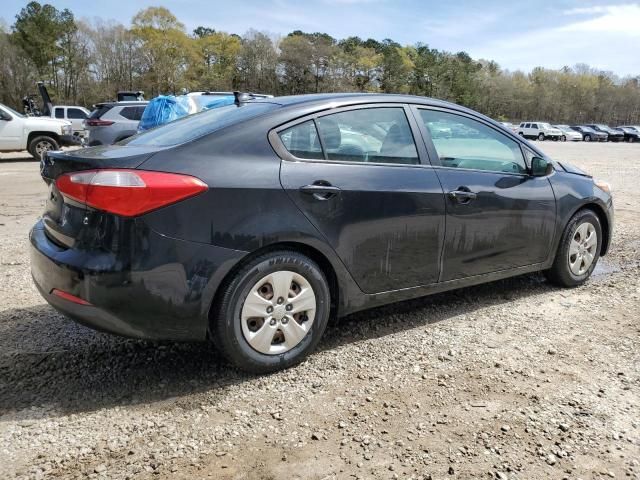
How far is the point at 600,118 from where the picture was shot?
4331 inches

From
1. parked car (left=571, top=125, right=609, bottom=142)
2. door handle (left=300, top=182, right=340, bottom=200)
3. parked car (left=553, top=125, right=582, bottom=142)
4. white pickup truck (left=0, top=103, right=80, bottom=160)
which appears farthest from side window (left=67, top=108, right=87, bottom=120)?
parked car (left=571, top=125, right=609, bottom=142)

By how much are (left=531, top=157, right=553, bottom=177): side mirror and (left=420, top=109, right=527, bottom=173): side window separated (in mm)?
66

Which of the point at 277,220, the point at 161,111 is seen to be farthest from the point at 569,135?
the point at 277,220

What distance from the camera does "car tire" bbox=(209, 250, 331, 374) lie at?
2770 millimetres

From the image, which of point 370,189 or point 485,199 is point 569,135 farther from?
point 370,189

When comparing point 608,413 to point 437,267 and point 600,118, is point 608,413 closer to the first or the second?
point 437,267

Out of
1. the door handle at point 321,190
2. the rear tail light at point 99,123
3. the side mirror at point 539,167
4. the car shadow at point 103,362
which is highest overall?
the rear tail light at point 99,123

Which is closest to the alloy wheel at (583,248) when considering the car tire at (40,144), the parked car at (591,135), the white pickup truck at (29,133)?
the white pickup truck at (29,133)

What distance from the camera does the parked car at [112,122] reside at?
42.7 ft

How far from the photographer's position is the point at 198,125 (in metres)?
3.22

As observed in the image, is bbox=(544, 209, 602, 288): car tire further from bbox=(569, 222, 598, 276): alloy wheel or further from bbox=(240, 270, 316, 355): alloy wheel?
bbox=(240, 270, 316, 355): alloy wheel

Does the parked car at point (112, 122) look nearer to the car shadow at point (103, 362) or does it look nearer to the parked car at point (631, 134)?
the car shadow at point (103, 362)

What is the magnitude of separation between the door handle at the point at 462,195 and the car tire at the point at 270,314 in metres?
1.14

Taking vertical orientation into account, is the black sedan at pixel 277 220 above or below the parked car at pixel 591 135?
below
